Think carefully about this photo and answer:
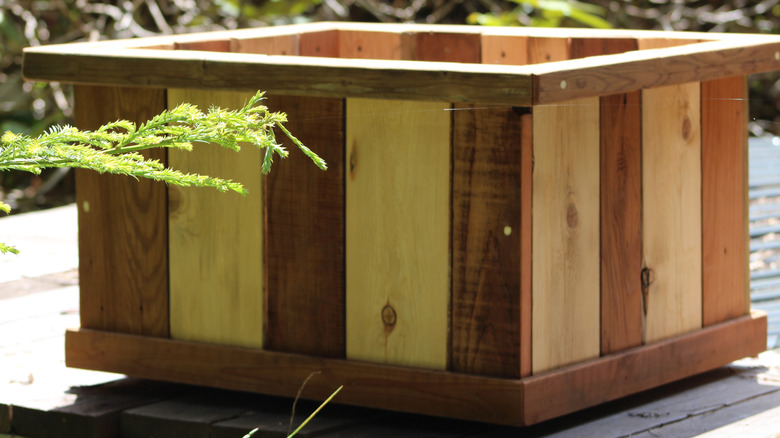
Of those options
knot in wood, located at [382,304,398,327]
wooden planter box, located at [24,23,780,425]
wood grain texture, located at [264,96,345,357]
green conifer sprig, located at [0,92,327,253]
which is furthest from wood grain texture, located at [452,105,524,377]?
green conifer sprig, located at [0,92,327,253]

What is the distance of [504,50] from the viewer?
303cm

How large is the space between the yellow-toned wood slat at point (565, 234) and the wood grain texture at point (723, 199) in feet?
1.23

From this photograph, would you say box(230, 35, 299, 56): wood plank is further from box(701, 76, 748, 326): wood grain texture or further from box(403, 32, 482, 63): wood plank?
box(701, 76, 748, 326): wood grain texture

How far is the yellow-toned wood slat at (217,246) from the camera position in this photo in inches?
87.4

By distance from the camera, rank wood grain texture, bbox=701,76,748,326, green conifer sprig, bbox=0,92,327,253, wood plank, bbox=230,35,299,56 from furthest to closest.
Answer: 1. wood plank, bbox=230,35,299,56
2. wood grain texture, bbox=701,76,748,326
3. green conifer sprig, bbox=0,92,327,253

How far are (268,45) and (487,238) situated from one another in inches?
44.8

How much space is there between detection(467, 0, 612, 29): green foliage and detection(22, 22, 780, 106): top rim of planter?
→ 2.56 meters

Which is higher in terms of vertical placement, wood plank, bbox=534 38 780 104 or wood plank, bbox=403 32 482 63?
wood plank, bbox=403 32 482 63

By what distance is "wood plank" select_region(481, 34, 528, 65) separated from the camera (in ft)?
9.78

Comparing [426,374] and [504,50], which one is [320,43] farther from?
[426,374]

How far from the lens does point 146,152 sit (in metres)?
2.29

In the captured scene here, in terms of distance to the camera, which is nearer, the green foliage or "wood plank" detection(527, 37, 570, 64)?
"wood plank" detection(527, 37, 570, 64)

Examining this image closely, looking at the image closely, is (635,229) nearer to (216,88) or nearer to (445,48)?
(216,88)

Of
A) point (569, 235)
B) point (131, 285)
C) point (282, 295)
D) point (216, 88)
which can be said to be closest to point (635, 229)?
point (569, 235)
